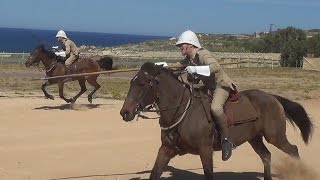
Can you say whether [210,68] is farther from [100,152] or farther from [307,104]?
[307,104]

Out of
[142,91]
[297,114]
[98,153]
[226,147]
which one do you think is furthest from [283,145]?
[98,153]

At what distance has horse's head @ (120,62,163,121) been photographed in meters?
7.79

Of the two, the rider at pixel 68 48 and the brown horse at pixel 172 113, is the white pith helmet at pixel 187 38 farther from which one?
the rider at pixel 68 48

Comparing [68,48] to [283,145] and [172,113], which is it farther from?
[172,113]

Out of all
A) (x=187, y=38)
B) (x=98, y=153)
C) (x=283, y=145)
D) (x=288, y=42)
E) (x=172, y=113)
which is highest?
(x=187, y=38)

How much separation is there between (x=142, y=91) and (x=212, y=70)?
1.08 meters

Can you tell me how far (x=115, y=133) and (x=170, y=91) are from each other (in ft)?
21.5

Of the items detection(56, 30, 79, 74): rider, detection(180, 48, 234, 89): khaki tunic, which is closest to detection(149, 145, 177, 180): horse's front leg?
detection(180, 48, 234, 89): khaki tunic

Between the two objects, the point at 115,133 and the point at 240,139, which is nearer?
the point at 240,139

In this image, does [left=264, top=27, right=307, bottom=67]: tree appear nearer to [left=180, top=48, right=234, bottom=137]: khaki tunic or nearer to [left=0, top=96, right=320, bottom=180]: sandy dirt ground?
[left=0, top=96, right=320, bottom=180]: sandy dirt ground

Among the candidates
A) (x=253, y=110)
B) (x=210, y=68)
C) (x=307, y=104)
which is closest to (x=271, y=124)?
(x=253, y=110)

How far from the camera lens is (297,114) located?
1004 centimetres

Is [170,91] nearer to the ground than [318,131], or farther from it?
farther from it

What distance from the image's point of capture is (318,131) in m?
15.9
